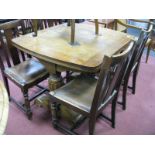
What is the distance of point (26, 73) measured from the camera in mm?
1923

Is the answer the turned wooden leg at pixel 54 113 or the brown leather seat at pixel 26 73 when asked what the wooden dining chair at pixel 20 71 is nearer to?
the brown leather seat at pixel 26 73

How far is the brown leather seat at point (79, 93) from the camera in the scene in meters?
1.51

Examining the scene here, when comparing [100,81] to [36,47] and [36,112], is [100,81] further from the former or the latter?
[36,112]

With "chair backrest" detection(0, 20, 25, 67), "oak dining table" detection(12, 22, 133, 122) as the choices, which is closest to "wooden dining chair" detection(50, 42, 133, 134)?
"oak dining table" detection(12, 22, 133, 122)

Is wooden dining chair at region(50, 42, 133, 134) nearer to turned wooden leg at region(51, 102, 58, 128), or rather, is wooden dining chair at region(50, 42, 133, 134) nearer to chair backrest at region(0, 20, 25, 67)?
turned wooden leg at region(51, 102, 58, 128)

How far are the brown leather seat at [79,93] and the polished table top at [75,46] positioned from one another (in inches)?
10.5

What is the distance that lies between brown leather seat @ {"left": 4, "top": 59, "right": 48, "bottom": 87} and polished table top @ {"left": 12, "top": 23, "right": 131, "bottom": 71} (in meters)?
0.29

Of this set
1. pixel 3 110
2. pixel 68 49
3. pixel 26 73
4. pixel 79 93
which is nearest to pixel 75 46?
pixel 68 49

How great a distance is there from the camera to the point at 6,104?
91 centimetres

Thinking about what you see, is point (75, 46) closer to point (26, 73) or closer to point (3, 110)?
point (26, 73)

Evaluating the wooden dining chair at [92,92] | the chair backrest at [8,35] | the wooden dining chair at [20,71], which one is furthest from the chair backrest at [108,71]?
the chair backrest at [8,35]

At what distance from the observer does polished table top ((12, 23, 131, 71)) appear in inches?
57.6

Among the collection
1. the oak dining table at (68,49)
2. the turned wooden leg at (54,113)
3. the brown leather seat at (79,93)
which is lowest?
the turned wooden leg at (54,113)
